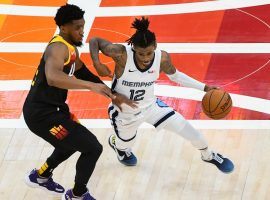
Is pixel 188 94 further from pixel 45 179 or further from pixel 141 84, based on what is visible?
pixel 45 179

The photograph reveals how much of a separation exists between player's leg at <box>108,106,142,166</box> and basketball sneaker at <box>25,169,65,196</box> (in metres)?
0.73

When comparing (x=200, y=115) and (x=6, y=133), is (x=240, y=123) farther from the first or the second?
(x=6, y=133)

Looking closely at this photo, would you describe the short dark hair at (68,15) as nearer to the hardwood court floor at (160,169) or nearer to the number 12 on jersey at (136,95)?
the number 12 on jersey at (136,95)

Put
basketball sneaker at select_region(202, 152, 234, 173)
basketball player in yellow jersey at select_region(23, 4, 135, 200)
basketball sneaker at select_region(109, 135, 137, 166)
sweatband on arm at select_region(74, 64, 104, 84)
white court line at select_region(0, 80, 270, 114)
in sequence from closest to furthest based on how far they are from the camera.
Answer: basketball player in yellow jersey at select_region(23, 4, 135, 200), sweatband on arm at select_region(74, 64, 104, 84), basketball sneaker at select_region(202, 152, 234, 173), basketball sneaker at select_region(109, 135, 137, 166), white court line at select_region(0, 80, 270, 114)

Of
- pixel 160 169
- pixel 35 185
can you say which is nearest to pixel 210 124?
pixel 160 169

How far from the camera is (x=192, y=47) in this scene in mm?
8938

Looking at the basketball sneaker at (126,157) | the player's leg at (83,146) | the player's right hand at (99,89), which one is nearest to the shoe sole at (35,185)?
the player's leg at (83,146)

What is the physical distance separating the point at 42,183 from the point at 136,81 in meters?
1.31

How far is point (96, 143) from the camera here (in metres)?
6.18

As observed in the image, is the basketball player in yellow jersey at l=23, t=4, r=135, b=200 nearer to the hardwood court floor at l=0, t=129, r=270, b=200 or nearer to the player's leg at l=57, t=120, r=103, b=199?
the player's leg at l=57, t=120, r=103, b=199

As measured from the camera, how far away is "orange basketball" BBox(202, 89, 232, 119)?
21.5 feet

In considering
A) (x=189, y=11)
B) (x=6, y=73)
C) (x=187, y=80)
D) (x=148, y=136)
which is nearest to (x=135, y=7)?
(x=189, y=11)

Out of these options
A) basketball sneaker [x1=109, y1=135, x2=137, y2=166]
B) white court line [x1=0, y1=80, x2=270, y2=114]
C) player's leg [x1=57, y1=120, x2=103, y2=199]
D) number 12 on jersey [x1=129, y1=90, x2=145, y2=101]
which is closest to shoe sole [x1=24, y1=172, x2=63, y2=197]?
player's leg [x1=57, y1=120, x2=103, y2=199]

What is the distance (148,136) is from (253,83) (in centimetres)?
145
